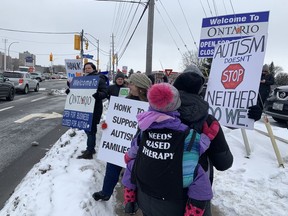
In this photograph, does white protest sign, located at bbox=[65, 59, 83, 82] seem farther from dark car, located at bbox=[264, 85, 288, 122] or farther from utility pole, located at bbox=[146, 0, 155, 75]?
dark car, located at bbox=[264, 85, 288, 122]

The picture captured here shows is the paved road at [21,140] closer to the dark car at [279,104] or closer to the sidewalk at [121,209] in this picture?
the sidewalk at [121,209]

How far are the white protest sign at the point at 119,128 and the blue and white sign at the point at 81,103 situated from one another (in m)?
1.30

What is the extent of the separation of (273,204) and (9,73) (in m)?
23.3

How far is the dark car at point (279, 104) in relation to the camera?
896cm

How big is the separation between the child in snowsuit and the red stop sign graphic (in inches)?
94.5

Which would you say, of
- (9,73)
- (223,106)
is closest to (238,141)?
(223,106)

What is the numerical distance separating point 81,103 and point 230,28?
3129 mm

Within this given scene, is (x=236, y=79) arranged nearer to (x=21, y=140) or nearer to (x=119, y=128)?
(x=119, y=128)

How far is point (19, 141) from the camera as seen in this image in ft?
25.7

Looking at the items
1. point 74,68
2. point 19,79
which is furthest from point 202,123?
point 19,79

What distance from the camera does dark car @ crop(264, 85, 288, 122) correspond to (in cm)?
896

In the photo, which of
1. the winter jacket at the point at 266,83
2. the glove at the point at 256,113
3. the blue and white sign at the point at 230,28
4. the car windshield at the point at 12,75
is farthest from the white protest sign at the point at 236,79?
the car windshield at the point at 12,75

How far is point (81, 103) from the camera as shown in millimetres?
5598

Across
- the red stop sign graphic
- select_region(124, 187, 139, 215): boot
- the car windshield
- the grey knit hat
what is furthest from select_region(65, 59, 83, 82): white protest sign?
the car windshield
